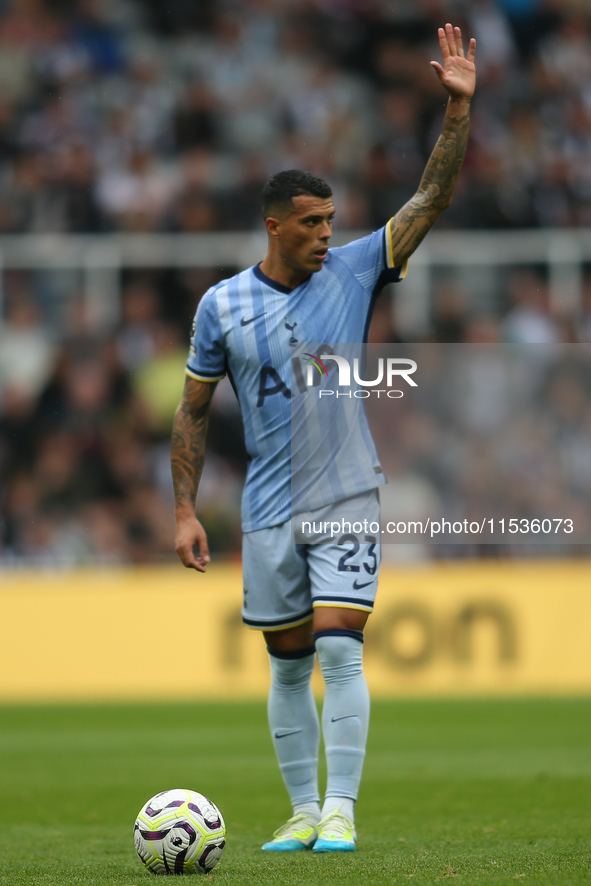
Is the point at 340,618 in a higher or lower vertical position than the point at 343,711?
higher

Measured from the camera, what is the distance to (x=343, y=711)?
4688mm

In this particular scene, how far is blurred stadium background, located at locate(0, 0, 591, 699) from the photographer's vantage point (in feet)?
39.1

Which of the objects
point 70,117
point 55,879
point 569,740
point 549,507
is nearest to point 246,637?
point 549,507

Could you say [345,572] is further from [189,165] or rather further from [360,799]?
[189,165]

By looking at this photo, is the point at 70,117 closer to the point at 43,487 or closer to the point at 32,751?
the point at 43,487

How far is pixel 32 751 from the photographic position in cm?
863

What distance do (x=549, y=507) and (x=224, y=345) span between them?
6.69 m

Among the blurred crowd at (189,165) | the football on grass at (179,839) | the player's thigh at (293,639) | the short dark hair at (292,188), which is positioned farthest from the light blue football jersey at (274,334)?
the blurred crowd at (189,165)

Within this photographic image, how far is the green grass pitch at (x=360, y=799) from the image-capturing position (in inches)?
163

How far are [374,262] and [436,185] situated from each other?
35 centimetres

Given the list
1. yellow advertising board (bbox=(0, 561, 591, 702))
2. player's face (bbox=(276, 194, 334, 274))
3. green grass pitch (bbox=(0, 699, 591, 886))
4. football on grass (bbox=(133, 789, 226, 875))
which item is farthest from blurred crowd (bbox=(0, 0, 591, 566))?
football on grass (bbox=(133, 789, 226, 875))

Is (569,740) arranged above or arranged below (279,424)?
below

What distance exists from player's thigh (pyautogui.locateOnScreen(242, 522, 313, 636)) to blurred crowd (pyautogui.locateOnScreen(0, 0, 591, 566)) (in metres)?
7.43

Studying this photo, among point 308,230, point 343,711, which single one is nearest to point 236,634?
point 343,711
